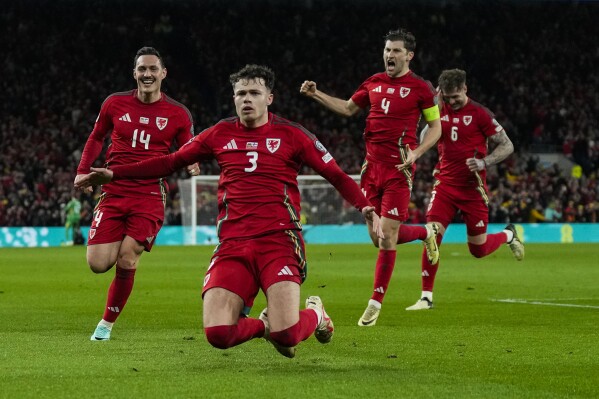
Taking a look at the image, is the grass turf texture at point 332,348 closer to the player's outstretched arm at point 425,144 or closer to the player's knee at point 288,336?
the player's knee at point 288,336

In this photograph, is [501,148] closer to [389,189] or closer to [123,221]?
[389,189]

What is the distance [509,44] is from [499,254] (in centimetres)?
1928

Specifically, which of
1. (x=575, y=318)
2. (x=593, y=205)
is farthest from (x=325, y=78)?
(x=575, y=318)

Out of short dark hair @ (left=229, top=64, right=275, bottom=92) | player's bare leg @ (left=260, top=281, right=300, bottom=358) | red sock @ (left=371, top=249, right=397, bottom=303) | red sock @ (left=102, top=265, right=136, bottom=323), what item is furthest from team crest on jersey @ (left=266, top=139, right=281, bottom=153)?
red sock @ (left=371, top=249, right=397, bottom=303)

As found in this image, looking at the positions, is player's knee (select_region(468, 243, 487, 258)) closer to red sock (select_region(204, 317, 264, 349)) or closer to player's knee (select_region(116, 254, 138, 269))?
→ player's knee (select_region(116, 254, 138, 269))

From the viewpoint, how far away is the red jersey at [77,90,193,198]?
29.3ft

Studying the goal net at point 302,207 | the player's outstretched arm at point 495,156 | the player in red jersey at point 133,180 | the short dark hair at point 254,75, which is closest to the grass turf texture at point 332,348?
the player in red jersey at point 133,180

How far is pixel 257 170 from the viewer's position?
6852 mm

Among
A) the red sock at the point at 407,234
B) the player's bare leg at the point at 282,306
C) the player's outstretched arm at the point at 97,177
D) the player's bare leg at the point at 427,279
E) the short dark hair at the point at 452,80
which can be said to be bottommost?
the player's bare leg at the point at 427,279

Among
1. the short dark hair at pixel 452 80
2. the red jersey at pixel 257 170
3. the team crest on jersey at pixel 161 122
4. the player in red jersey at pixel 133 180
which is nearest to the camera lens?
the red jersey at pixel 257 170

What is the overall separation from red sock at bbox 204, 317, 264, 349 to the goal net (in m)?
24.7

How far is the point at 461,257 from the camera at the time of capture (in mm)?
23078

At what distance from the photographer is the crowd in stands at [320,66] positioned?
35688 mm

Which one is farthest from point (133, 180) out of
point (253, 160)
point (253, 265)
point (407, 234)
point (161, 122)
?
point (407, 234)
